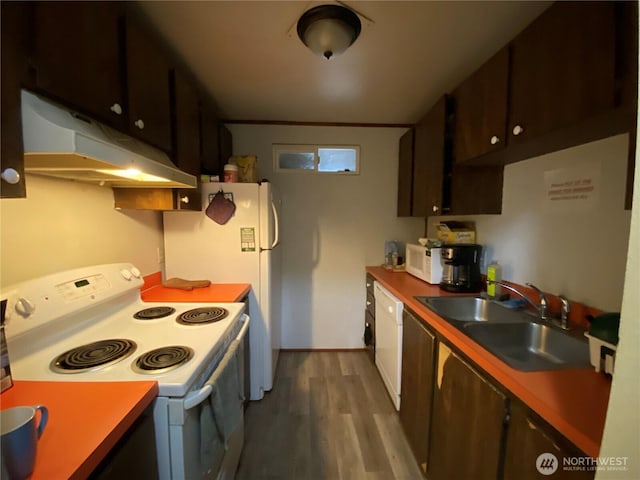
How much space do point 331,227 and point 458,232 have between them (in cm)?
126

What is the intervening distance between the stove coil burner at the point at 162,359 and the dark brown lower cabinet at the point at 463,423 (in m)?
1.08

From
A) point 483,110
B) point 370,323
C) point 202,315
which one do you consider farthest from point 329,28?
point 370,323

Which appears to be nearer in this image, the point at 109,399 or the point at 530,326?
the point at 109,399

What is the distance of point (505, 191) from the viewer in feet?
6.20

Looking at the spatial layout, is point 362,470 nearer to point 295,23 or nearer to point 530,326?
point 530,326

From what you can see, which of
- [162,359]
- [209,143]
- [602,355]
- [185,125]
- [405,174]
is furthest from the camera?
[405,174]

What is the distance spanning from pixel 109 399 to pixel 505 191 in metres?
2.31

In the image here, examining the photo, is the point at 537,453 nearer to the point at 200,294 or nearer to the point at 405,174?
the point at 200,294

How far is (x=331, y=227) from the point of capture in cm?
300

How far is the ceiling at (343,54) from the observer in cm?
133

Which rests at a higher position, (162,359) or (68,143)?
(68,143)

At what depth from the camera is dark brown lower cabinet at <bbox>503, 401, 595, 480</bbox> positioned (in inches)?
26.3

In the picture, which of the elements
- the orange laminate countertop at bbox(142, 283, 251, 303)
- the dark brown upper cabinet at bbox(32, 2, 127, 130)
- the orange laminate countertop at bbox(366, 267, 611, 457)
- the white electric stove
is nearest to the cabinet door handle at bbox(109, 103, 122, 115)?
the dark brown upper cabinet at bbox(32, 2, 127, 130)

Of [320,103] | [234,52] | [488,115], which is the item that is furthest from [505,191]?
[234,52]
